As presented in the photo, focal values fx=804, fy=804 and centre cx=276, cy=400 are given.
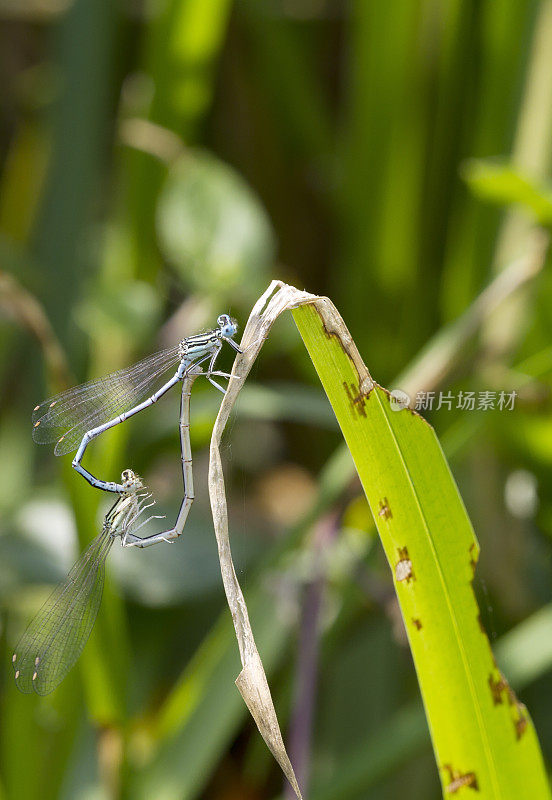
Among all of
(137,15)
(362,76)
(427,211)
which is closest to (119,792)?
(427,211)

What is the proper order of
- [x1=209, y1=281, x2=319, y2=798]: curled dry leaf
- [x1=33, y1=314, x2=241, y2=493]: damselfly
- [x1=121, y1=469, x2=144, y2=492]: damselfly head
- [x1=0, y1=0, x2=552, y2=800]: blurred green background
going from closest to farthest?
[x1=209, y1=281, x2=319, y2=798]: curled dry leaf, [x1=121, y1=469, x2=144, y2=492]: damselfly head, [x1=33, y1=314, x2=241, y2=493]: damselfly, [x1=0, y1=0, x2=552, y2=800]: blurred green background

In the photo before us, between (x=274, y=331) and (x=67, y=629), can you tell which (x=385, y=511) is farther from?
(x=274, y=331)

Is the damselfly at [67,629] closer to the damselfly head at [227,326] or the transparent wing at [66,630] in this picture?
the transparent wing at [66,630]

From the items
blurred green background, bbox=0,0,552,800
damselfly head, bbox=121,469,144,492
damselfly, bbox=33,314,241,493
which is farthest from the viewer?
blurred green background, bbox=0,0,552,800

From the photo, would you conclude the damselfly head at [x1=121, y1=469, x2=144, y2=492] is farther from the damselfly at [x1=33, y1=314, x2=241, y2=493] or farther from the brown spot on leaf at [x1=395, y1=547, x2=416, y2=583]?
the brown spot on leaf at [x1=395, y1=547, x2=416, y2=583]

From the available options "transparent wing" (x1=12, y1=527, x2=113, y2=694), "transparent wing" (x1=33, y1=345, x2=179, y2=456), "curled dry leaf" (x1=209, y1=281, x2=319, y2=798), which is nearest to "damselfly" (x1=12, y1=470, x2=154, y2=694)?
"transparent wing" (x1=12, y1=527, x2=113, y2=694)

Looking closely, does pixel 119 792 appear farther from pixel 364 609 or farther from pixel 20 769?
pixel 364 609

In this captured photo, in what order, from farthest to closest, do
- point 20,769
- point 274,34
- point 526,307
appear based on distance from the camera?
point 274,34, point 526,307, point 20,769
